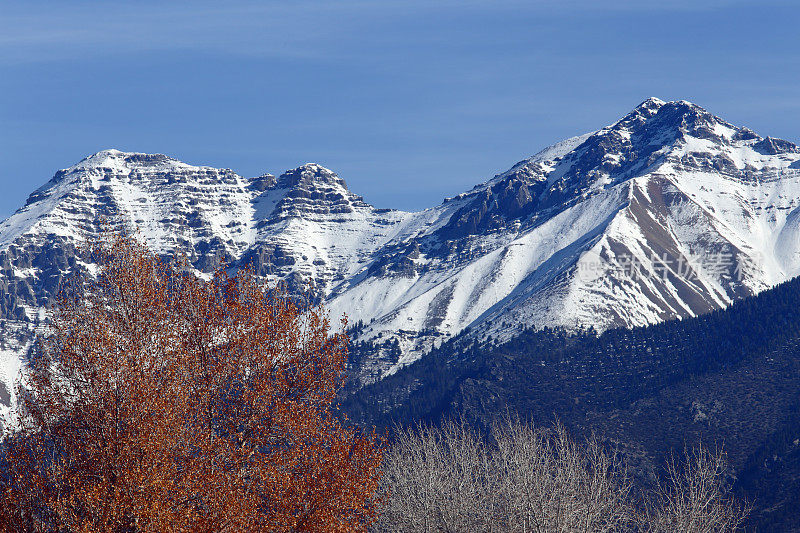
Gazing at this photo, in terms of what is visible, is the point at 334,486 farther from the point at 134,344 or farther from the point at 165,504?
the point at 134,344

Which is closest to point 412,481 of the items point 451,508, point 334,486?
point 451,508

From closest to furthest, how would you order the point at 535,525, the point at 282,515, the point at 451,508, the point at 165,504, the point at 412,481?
the point at 165,504 → the point at 282,515 → the point at 535,525 → the point at 451,508 → the point at 412,481

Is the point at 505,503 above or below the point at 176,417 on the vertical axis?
below

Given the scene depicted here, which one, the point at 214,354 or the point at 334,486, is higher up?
the point at 214,354

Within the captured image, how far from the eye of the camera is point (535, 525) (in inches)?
2010

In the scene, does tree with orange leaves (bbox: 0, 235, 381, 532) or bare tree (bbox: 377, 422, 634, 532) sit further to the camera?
bare tree (bbox: 377, 422, 634, 532)

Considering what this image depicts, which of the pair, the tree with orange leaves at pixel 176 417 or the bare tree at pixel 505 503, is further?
the bare tree at pixel 505 503

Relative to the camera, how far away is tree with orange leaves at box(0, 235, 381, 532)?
38.1 meters

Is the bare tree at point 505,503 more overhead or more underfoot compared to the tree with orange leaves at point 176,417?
more underfoot

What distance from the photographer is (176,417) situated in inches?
1561

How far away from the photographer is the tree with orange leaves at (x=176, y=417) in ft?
125

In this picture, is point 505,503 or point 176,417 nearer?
point 176,417

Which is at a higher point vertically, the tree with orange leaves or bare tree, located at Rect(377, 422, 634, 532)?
the tree with orange leaves

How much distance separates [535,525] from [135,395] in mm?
24129
